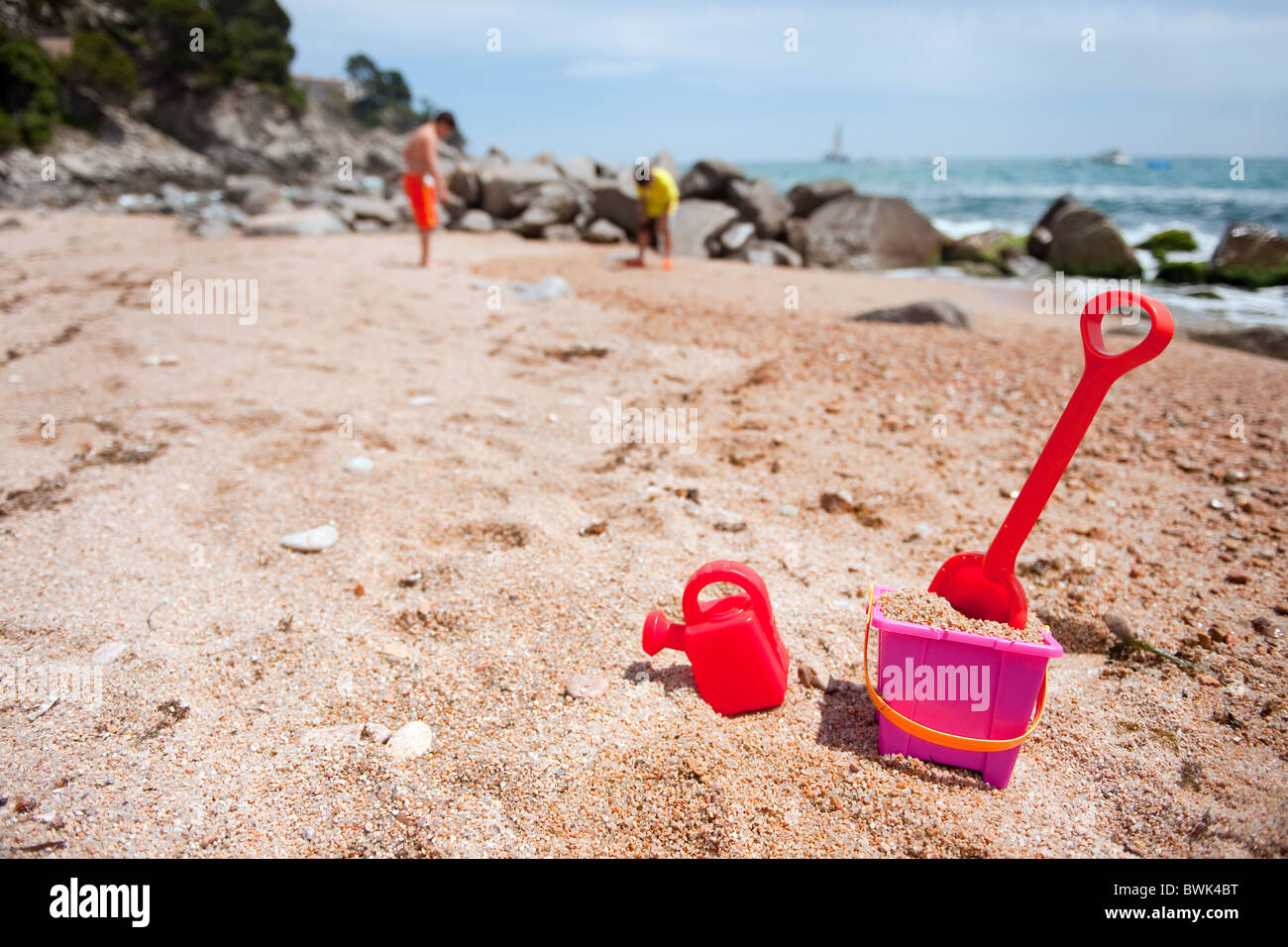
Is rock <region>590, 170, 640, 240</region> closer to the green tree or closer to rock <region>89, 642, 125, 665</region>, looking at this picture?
rock <region>89, 642, 125, 665</region>

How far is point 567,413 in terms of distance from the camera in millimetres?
4160

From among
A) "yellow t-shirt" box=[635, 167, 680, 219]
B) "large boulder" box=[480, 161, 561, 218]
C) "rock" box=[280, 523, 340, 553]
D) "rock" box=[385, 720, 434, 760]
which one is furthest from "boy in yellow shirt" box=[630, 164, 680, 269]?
"rock" box=[385, 720, 434, 760]

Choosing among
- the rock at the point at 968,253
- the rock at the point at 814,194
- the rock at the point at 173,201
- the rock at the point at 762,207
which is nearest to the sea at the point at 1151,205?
the rock at the point at 968,253

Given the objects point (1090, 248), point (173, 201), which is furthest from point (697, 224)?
point (173, 201)

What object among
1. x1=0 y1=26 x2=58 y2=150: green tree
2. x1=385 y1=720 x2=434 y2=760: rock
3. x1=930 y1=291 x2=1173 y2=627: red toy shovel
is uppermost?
x1=0 y1=26 x2=58 y2=150: green tree

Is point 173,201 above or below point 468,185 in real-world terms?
above

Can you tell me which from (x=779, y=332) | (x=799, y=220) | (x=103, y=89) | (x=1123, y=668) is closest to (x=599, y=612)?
(x=1123, y=668)

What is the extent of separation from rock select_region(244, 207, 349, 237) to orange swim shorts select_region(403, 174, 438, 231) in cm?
394

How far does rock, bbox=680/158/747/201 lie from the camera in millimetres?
13664

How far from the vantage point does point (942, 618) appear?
168 cm

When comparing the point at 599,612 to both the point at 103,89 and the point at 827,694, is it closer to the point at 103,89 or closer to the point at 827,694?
the point at 827,694

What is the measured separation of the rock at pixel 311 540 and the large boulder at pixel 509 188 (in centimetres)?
1182

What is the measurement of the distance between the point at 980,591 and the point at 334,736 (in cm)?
178

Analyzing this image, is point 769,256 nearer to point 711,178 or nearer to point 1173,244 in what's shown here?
point 711,178
